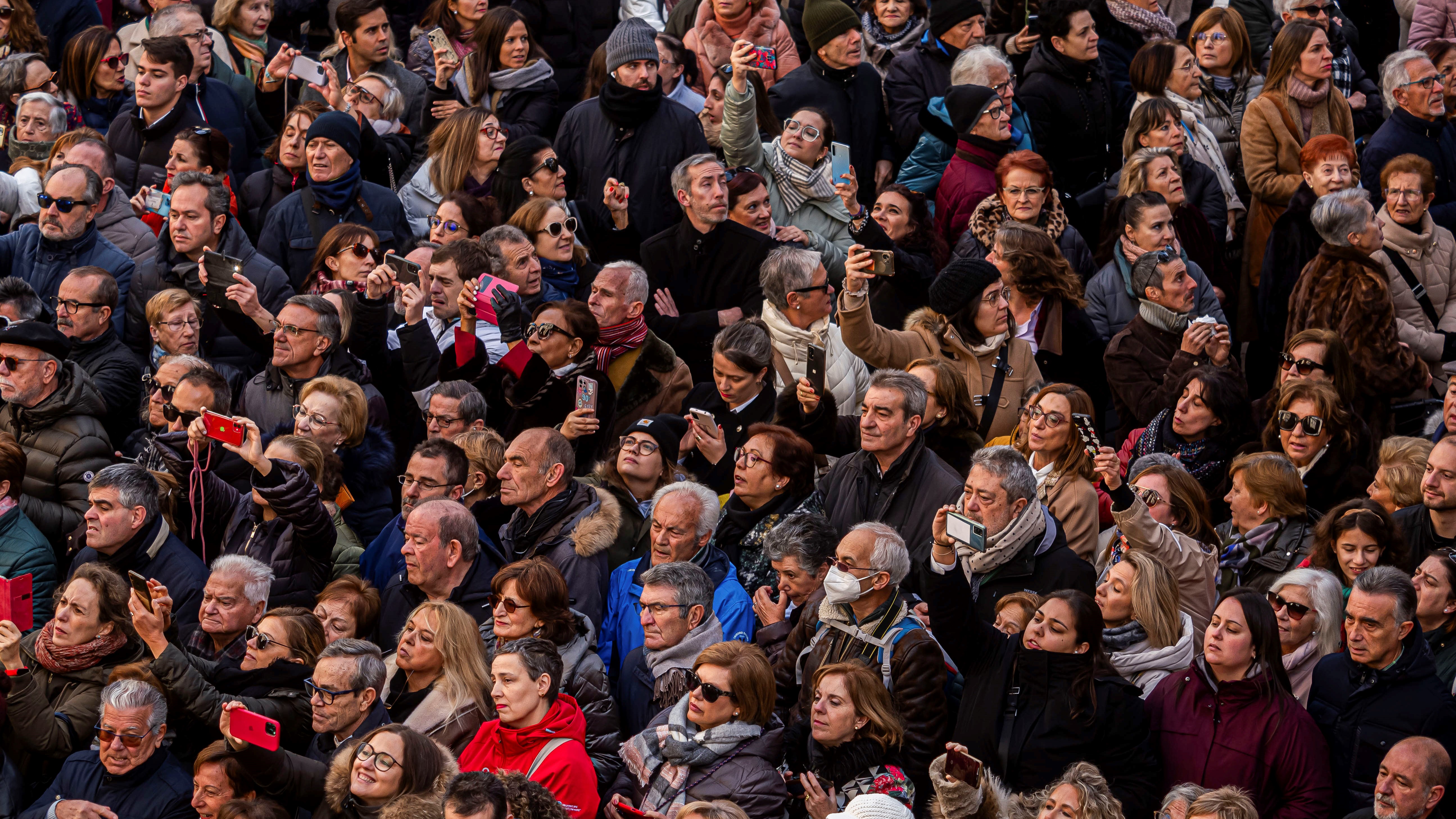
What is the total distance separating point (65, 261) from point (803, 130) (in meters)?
3.65

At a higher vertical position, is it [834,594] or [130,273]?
[834,594]

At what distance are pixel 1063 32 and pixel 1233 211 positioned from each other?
54.2 inches

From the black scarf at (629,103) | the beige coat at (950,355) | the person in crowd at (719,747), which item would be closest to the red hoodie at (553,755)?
the person in crowd at (719,747)

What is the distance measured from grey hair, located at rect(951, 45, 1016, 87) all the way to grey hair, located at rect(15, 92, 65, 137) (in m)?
4.78

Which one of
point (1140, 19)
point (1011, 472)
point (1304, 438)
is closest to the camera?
point (1011, 472)

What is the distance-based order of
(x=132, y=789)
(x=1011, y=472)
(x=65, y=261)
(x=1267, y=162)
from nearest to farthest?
1. (x=132, y=789)
2. (x=1011, y=472)
3. (x=65, y=261)
4. (x=1267, y=162)

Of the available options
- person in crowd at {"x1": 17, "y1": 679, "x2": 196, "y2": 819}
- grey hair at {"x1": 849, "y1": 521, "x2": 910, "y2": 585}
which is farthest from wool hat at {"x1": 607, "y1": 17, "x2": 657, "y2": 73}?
person in crowd at {"x1": 17, "y1": 679, "x2": 196, "y2": 819}

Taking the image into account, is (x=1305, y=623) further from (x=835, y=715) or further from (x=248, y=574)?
(x=248, y=574)

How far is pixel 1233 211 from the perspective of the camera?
10992 millimetres

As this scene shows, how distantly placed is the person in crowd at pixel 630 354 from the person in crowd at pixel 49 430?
7.30 ft

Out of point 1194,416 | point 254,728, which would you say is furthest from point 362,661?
point 1194,416

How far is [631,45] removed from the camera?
1023 centimetres

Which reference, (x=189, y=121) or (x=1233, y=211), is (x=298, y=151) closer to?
(x=189, y=121)

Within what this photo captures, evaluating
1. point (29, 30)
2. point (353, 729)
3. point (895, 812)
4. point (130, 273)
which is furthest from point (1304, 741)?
point (29, 30)
